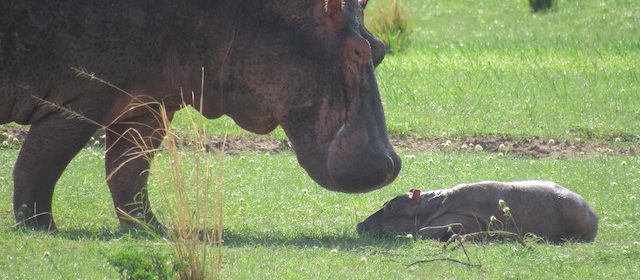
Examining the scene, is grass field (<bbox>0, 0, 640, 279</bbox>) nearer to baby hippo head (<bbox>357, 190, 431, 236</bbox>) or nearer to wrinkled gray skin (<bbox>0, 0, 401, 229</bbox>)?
baby hippo head (<bbox>357, 190, 431, 236</bbox>)

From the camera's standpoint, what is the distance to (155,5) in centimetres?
680

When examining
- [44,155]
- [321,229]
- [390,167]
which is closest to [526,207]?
[321,229]

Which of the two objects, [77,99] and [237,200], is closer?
[77,99]

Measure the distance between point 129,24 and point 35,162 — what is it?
3.17 ft

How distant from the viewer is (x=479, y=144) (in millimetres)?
11508

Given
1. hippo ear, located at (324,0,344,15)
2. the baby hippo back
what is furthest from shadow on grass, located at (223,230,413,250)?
hippo ear, located at (324,0,344,15)

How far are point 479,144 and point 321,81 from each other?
16.3ft

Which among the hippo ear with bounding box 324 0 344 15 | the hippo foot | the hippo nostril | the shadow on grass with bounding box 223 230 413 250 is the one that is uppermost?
the hippo ear with bounding box 324 0 344 15

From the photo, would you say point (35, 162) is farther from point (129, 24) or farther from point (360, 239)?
point (360, 239)

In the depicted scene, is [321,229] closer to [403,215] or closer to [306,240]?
[306,240]

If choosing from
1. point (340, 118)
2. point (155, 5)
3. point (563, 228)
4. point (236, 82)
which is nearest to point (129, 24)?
point (155, 5)

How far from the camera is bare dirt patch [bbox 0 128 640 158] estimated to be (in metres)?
11.2

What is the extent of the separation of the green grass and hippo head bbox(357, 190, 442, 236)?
182 mm

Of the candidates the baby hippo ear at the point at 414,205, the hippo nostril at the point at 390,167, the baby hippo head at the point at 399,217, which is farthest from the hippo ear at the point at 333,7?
the baby hippo ear at the point at 414,205
